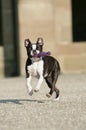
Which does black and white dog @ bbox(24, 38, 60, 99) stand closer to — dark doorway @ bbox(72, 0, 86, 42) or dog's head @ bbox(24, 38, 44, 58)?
dog's head @ bbox(24, 38, 44, 58)

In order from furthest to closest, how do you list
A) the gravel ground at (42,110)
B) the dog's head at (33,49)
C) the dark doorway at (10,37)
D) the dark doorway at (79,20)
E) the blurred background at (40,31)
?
the dark doorway at (79,20) < the dark doorway at (10,37) < the blurred background at (40,31) < the dog's head at (33,49) < the gravel ground at (42,110)

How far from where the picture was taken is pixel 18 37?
20.1 m

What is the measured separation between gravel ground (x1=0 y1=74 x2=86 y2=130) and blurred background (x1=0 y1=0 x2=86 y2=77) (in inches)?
168

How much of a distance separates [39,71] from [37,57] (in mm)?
294

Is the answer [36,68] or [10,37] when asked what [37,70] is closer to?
[36,68]

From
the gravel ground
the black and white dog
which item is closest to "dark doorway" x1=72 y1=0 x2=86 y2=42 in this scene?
the gravel ground

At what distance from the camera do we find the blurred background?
65.9 feet

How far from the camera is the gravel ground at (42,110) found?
9016 millimetres

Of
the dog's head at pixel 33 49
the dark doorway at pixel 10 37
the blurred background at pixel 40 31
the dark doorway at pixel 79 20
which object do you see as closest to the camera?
the dog's head at pixel 33 49

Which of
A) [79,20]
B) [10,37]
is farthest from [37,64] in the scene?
[79,20]

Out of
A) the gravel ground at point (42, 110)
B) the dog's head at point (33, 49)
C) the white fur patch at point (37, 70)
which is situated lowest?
the gravel ground at point (42, 110)

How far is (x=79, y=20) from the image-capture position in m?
21.4

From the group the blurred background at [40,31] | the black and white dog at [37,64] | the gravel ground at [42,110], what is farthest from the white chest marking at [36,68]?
the blurred background at [40,31]

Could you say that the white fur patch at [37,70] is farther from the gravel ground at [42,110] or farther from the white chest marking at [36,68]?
the gravel ground at [42,110]
